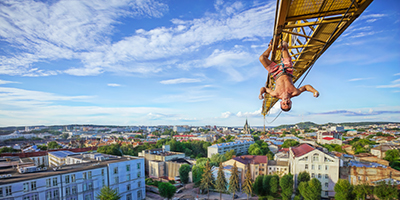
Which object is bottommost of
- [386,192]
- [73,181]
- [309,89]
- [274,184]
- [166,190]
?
[166,190]

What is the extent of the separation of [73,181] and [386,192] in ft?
74.4

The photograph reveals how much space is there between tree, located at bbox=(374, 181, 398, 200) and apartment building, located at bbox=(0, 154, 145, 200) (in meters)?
18.9

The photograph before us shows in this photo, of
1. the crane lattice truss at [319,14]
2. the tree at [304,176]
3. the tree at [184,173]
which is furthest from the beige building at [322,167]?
the crane lattice truss at [319,14]

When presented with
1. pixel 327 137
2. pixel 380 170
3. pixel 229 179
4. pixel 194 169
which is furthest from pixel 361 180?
pixel 327 137

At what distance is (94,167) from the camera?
14.9 metres

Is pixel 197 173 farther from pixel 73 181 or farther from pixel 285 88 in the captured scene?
pixel 285 88

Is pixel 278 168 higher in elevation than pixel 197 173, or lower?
higher

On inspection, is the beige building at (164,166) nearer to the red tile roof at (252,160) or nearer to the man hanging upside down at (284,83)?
the red tile roof at (252,160)

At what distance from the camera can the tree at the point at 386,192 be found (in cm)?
1544

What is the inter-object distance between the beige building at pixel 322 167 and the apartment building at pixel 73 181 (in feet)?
51.0

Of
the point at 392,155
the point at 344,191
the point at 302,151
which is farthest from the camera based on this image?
the point at 392,155

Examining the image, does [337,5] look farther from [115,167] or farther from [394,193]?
[394,193]

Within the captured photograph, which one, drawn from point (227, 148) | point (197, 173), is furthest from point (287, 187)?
point (227, 148)

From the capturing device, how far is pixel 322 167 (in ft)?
65.7
